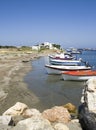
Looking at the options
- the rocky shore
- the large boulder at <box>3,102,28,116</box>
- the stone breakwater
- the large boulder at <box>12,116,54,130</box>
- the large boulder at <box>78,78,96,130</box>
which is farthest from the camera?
the large boulder at <box>3,102,28,116</box>

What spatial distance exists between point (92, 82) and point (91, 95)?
1.27 m

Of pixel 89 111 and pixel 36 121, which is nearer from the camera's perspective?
pixel 36 121

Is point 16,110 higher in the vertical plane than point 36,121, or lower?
lower

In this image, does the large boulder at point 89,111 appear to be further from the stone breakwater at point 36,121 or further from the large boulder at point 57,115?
the large boulder at point 57,115

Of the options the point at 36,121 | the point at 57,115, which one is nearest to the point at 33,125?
the point at 36,121

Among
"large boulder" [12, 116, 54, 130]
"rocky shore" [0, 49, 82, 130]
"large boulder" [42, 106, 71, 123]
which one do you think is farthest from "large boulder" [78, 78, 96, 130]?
"large boulder" [12, 116, 54, 130]

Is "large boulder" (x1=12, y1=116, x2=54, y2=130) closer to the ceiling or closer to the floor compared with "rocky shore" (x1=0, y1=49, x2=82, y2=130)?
closer to the ceiling

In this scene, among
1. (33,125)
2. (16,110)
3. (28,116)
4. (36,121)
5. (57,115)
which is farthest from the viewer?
(16,110)

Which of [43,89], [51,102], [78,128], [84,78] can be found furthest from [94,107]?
[84,78]

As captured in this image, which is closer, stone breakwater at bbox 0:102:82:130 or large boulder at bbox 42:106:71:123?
stone breakwater at bbox 0:102:82:130

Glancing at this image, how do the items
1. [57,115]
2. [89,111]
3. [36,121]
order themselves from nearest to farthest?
[36,121] → [89,111] → [57,115]

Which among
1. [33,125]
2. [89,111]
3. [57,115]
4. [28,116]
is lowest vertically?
[28,116]

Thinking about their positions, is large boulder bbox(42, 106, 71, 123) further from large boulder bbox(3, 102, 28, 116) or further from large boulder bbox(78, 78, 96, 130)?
large boulder bbox(3, 102, 28, 116)

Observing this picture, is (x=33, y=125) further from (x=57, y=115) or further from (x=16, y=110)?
(x=16, y=110)
